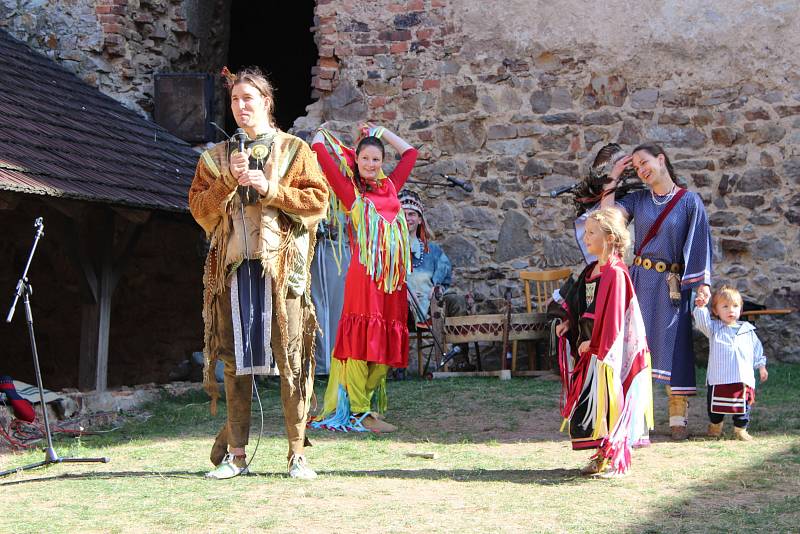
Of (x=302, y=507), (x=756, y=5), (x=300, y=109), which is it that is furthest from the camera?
(x=300, y=109)

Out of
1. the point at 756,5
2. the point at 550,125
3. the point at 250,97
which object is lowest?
the point at 250,97

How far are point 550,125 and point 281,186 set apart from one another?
601cm

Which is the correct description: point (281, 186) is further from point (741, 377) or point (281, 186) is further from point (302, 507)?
point (741, 377)

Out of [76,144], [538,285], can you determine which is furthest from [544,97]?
[76,144]

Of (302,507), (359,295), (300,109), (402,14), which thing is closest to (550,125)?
(402,14)

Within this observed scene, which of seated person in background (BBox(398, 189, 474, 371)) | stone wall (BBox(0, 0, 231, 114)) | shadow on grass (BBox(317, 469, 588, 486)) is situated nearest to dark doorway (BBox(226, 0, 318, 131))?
stone wall (BBox(0, 0, 231, 114))

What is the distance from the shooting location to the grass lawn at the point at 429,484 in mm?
3840

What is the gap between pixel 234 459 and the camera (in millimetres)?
4793

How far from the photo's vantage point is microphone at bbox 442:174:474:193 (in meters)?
10.2

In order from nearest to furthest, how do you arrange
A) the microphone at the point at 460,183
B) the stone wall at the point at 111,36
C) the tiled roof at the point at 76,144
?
the tiled roof at the point at 76,144 → the microphone at the point at 460,183 → the stone wall at the point at 111,36

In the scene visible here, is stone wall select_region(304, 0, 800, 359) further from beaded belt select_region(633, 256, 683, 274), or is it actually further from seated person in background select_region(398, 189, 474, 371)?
beaded belt select_region(633, 256, 683, 274)

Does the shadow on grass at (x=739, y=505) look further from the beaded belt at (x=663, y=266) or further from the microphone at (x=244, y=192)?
the microphone at (x=244, y=192)

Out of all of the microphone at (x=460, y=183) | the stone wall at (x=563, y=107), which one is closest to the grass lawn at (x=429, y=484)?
A: the stone wall at (x=563, y=107)

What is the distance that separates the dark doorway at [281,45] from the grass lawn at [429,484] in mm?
8484
